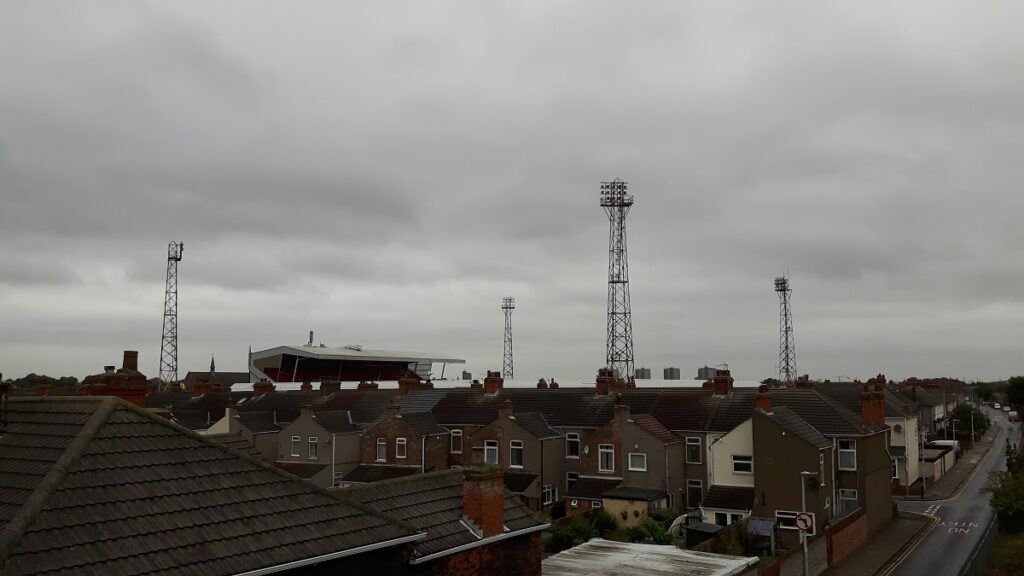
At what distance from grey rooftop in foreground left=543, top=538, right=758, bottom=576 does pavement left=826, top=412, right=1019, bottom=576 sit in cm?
1161

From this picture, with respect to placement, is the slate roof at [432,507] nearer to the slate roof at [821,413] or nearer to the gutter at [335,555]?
the gutter at [335,555]

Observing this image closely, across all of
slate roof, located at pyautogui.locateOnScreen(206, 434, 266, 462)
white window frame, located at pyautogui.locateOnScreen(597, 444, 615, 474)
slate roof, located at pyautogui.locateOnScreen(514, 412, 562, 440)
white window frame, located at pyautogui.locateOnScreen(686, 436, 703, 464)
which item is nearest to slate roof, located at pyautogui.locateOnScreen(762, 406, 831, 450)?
white window frame, located at pyautogui.locateOnScreen(686, 436, 703, 464)

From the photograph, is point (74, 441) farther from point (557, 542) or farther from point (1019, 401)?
point (1019, 401)

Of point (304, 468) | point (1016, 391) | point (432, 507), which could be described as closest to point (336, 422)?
point (304, 468)

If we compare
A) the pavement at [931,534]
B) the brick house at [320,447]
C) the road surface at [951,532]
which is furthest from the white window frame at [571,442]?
the road surface at [951,532]

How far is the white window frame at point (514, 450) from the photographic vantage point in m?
42.0

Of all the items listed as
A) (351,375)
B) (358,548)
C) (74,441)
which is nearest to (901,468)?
(358,548)

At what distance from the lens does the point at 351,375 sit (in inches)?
4183

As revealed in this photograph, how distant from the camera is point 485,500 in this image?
16.3 meters

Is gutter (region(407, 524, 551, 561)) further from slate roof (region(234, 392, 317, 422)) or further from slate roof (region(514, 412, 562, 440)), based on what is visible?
slate roof (region(234, 392, 317, 422))

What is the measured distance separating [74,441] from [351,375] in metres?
96.9

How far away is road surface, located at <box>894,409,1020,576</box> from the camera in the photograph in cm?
3344

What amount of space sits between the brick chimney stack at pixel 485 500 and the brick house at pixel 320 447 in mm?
29246

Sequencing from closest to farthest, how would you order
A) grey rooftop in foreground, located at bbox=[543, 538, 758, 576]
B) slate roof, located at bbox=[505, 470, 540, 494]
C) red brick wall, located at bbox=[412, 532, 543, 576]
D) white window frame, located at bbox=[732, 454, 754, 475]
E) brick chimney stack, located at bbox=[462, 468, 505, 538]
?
red brick wall, located at bbox=[412, 532, 543, 576] → brick chimney stack, located at bbox=[462, 468, 505, 538] → grey rooftop in foreground, located at bbox=[543, 538, 758, 576] → white window frame, located at bbox=[732, 454, 754, 475] → slate roof, located at bbox=[505, 470, 540, 494]
